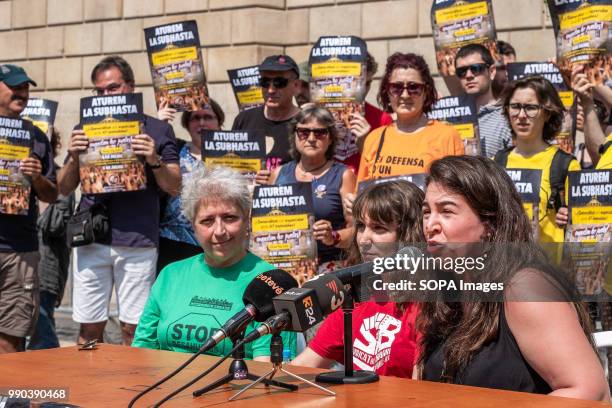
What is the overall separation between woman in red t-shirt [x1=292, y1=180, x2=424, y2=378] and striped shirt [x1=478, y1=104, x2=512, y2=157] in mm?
2707

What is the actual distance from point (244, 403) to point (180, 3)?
10.3 meters

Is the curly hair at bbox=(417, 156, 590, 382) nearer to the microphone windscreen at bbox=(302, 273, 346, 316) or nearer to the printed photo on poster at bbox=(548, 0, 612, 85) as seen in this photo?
the microphone windscreen at bbox=(302, 273, 346, 316)

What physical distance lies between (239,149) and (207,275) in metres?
2.19

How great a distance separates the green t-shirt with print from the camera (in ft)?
15.2

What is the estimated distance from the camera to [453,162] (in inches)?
136

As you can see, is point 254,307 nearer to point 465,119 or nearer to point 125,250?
point 465,119

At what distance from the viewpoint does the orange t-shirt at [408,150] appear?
6.21 m

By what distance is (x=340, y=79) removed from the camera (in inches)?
271

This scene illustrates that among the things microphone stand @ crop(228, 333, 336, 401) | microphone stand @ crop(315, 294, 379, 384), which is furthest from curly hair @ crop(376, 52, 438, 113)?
microphone stand @ crop(228, 333, 336, 401)

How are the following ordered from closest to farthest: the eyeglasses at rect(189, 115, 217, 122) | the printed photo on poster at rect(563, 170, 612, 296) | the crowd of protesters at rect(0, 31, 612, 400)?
the crowd of protesters at rect(0, 31, 612, 400), the printed photo on poster at rect(563, 170, 612, 296), the eyeglasses at rect(189, 115, 217, 122)

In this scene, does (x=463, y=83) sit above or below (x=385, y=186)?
above

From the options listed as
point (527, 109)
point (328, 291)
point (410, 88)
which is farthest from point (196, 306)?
point (527, 109)

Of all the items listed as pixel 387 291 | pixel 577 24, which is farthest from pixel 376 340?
pixel 577 24

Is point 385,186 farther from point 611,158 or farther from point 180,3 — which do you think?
point 180,3
